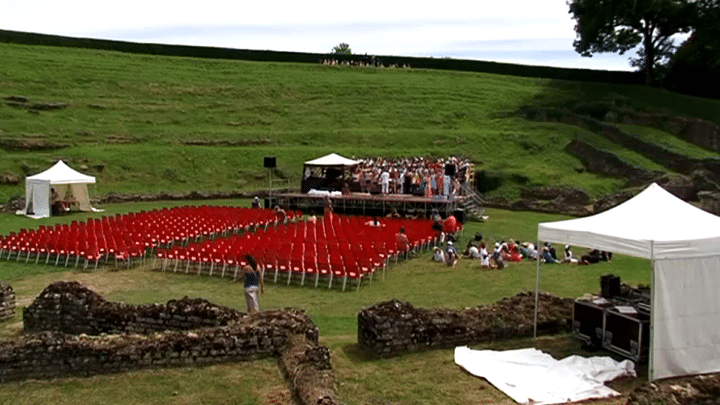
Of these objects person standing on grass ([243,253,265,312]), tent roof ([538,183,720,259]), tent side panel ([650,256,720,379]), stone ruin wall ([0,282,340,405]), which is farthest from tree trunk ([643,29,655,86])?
stone ruin wall ([0,282,340,405])

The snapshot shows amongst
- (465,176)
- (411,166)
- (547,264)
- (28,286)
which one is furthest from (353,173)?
(28,286)

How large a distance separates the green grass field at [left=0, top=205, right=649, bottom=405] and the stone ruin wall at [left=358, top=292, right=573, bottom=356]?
0.20 meters

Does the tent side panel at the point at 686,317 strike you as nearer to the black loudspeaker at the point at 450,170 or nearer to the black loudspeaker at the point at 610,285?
the black loudspeaker at the point at 610,285

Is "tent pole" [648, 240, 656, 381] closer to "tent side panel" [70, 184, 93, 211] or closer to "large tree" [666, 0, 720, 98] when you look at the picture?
"tent side panel" [70, 184, 93, 211]

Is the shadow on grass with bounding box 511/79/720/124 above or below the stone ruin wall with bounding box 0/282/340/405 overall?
above

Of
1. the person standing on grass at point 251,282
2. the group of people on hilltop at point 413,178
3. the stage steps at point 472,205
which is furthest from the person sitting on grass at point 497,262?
the group of people on hilltop at point 413,178

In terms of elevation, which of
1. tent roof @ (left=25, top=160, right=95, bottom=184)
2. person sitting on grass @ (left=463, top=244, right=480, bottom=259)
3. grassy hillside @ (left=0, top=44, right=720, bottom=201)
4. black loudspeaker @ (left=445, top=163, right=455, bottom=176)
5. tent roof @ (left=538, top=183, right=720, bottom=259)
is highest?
grassy hillside @ (left=0, top=44, right=720, bottom=201)

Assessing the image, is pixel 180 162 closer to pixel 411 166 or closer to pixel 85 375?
pixel 411 166

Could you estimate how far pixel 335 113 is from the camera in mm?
51688

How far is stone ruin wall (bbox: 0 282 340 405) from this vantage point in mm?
8914

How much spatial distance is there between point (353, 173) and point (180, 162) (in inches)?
446

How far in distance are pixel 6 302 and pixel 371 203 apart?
18.7m

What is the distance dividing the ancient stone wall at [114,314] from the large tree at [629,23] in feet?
178

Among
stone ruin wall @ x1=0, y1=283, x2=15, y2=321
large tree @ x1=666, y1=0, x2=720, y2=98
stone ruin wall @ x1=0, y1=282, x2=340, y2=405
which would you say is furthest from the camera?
large tree @ x1=666, y1=0, x2=720, y2=98
